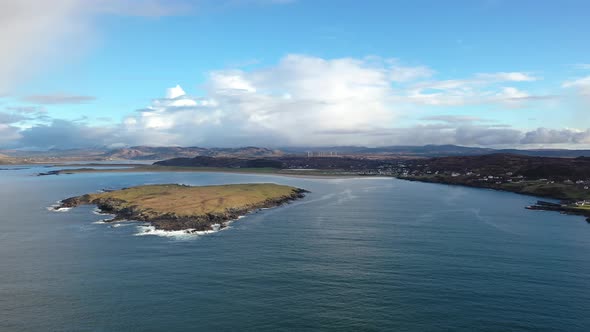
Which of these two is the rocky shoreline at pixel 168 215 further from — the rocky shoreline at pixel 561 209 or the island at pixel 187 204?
the rocky shoreline at pixel 561 209

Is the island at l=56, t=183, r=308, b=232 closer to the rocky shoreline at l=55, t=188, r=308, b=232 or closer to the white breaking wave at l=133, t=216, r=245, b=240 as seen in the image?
the rocky shoreline at l=55, t=188, r=308, b=232

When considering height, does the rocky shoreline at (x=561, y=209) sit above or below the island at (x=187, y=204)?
below

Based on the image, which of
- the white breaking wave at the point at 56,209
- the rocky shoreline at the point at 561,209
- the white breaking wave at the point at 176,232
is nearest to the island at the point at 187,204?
the white breaking wave at the point at 176,232

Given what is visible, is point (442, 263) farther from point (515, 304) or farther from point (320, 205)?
point (320, 205)

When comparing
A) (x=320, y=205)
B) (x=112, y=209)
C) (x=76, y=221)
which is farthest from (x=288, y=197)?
(x=76, y=221)

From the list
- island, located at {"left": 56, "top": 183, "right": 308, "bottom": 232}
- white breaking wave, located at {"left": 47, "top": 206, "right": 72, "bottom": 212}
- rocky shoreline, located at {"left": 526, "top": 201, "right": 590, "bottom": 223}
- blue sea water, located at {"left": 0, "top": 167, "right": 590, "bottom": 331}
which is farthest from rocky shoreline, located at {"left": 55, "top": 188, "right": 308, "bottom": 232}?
rocky shoreline, located at {"left": 526, "top": 201, "right": 590, "bottom": 223}

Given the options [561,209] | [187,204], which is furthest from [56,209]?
[561,209]

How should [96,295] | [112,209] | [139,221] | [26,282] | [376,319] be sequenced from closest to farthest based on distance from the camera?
[376,319], [96,295], [26,282], [139,221], [112,209]

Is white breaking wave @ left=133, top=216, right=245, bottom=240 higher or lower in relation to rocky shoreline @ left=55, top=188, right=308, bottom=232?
lower
